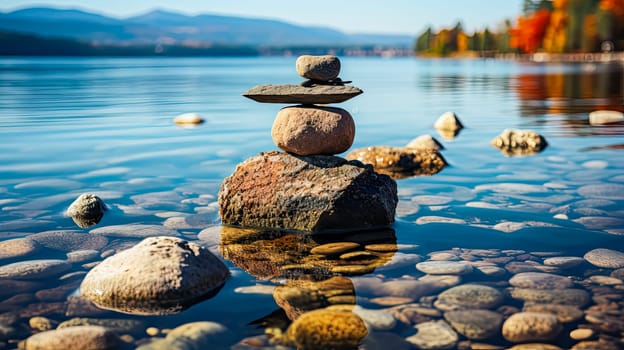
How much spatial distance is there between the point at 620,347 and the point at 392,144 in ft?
36.5

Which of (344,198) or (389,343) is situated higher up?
(344,198)

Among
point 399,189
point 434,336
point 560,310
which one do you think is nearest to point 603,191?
point 399,189

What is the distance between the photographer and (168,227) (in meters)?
7.75

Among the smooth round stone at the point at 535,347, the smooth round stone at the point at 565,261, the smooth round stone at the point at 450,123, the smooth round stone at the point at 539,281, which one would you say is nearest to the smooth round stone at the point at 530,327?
the smooth round stone at the point at 535,347

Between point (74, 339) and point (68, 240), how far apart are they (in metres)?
3.05

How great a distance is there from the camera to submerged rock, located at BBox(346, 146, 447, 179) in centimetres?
1187

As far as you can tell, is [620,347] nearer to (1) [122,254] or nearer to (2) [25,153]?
(1) [122,254]

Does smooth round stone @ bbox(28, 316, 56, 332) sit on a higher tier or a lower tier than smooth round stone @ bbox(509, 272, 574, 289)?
higher

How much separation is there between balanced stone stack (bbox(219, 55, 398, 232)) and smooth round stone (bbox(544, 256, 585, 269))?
2.13 m

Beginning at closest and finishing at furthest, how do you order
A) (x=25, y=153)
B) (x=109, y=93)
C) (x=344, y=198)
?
(x=344, y=198) < (x=25, y=153) < (x=109, y=93)

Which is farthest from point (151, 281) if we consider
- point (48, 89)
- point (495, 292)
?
point (48, 89)

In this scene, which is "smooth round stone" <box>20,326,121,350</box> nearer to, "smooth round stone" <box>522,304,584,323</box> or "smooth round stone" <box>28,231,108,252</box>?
"smooth round stone" <box>28,231,108,252</box>

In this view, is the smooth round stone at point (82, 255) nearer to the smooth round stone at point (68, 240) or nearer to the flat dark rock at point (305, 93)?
the smooth round stone at point (68, 240)

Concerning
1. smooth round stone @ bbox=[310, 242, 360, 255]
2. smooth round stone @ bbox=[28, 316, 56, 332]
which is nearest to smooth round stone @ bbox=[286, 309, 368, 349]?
smooth round stone @ bbox=[310, 242, 360, 255]
